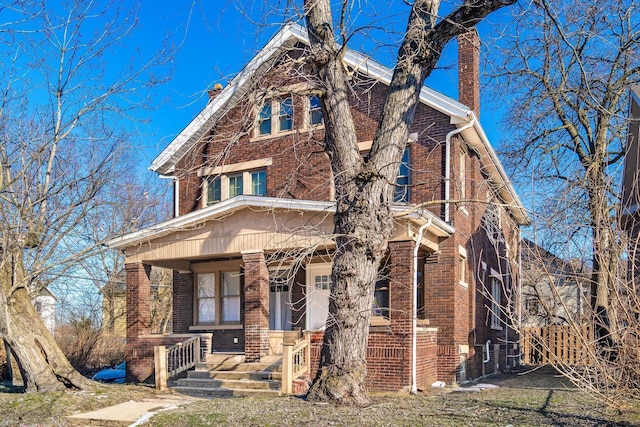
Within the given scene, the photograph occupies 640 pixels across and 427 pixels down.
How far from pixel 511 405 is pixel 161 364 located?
8.16 m

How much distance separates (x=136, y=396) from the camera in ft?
38.5

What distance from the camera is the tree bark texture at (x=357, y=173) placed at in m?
7.61

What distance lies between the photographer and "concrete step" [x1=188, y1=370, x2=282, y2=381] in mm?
12840

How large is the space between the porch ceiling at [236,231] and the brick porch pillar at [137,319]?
0.42 m

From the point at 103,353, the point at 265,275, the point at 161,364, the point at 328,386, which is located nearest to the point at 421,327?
the point at 265,275

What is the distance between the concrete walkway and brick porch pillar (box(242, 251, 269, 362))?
9.99 feet

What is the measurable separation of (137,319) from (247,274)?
10.9 ft

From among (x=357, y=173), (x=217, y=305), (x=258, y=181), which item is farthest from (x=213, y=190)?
(x=357, y=173)

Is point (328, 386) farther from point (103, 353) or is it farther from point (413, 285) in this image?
point (103, 353)

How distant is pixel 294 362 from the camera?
12555mm

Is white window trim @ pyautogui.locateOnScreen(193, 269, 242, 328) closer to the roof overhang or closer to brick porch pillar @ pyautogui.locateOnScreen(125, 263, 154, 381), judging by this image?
brick porch pillar @ pyautogui.locateOnScreen(125, 263, 154, 381)

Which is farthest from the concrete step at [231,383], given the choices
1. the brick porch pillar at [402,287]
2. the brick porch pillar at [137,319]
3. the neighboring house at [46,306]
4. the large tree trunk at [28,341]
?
the neighboring house at [46,306]

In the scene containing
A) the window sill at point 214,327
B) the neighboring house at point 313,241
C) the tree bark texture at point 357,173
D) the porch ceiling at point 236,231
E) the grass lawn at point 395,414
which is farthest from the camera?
the window sill at point 214,327

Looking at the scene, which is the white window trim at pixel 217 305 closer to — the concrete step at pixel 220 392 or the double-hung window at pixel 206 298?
the double-hung window at pixel 206 298
